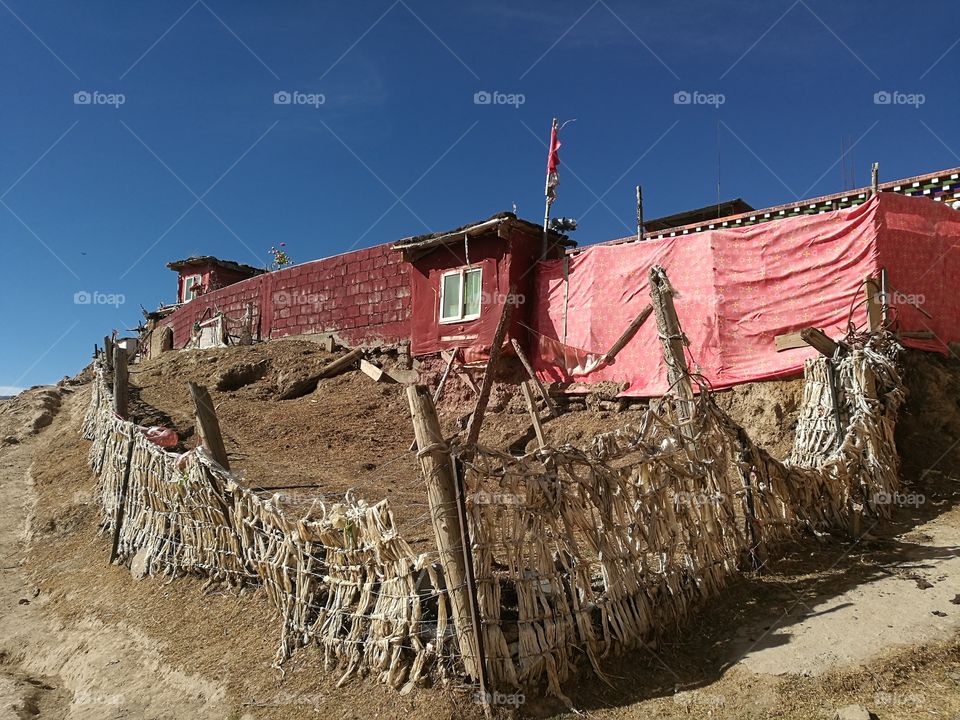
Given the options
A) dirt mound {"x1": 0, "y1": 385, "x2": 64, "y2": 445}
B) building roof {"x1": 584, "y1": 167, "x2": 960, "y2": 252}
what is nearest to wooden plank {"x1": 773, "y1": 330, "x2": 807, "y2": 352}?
building roof {"x1": 584, "y1": 167, "x2": 960, "y2": 252}

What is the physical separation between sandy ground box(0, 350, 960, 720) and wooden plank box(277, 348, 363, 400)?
6.16m

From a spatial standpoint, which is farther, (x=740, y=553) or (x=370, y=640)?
(x=740, y=553)

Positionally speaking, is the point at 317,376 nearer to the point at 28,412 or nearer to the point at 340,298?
the point at 340,298

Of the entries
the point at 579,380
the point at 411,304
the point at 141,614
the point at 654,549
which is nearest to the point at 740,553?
the point at 654,549

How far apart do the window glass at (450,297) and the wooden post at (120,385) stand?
A: 5.60 m

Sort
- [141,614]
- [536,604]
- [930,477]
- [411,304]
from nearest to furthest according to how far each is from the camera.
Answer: [536,604] < [141,614] < [930,477] < [411,304]

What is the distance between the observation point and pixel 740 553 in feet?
15.1

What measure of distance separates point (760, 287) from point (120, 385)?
835cm

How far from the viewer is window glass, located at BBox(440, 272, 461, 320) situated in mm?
12305


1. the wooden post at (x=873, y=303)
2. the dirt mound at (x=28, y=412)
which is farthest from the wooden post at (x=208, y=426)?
the dirt mound at (x=28, y=412)

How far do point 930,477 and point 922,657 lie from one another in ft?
11.5

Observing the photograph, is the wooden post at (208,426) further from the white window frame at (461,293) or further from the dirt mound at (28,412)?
the dirt mound at (28,412)

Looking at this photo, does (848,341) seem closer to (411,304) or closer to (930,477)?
(930,477)

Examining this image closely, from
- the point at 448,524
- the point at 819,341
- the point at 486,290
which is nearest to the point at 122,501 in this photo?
the point at 448,524
